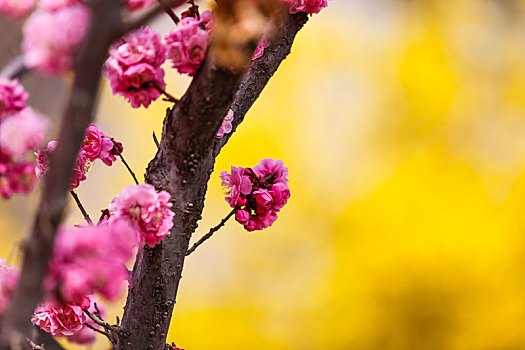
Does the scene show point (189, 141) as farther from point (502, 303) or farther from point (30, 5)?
point (502, 303)

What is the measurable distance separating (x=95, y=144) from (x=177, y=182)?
110 mm

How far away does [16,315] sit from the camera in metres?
0.25

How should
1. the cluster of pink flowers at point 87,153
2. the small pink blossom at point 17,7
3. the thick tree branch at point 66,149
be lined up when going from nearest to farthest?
the thick tree branch at point 66,149 < the small pink blossom at point 17,7 < the cluster of pink flowers at point 87,153

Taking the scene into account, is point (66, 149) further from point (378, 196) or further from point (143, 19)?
point (378, 196)

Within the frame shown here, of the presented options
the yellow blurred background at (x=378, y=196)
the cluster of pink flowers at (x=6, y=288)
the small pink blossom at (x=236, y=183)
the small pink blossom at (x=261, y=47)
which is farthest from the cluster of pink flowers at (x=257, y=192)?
the yellow blurred background at (x=378, y=196)

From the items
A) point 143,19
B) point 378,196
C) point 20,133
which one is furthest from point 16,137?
point 378,196

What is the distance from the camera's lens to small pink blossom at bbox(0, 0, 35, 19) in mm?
350

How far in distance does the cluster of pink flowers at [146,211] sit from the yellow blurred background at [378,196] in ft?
3.75

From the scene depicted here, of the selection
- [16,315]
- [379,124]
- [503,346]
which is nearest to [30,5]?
[16,315]

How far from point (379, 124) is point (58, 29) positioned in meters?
1.46

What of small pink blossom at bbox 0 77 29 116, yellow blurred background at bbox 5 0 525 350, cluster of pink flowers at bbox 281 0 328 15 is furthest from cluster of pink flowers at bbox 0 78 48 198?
yellow blurred background at bbox 5 0 525 350

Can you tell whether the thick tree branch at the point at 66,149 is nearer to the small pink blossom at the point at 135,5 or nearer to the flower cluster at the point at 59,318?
the small pink blossom at the point at 135,5

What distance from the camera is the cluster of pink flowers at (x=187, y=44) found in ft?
1.12

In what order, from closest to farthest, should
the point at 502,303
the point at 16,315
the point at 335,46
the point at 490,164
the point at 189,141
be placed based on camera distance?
the point at 16,315 → the point at 189,141 → the point at 502,303 → the point at 490,164 → the point at 335,46
